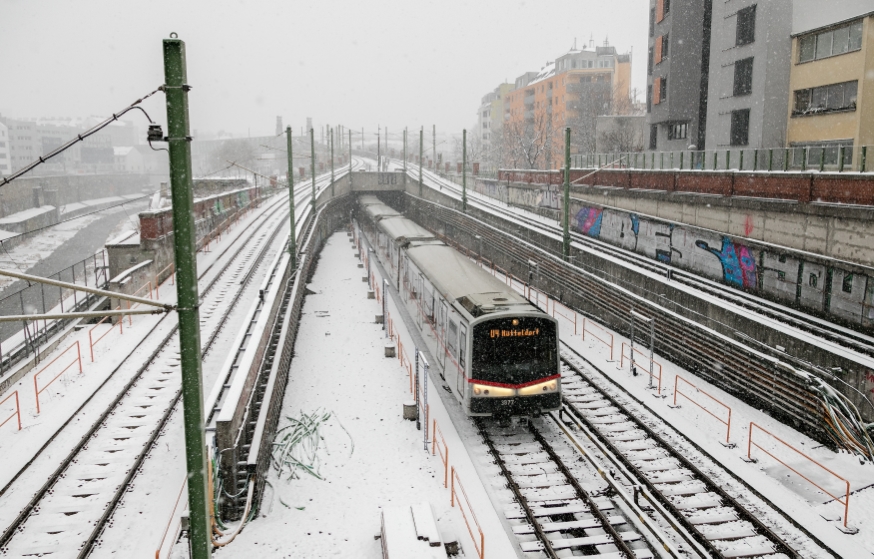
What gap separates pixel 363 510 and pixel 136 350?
10.7 m

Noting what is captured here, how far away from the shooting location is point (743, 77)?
34.0m

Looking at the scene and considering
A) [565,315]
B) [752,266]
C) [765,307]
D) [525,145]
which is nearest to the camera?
[765,307]

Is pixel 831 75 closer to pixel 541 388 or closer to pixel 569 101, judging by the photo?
pixel 541 388

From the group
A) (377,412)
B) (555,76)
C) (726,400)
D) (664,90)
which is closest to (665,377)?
(726,400)

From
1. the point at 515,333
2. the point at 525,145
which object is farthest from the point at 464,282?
the point at 525,145

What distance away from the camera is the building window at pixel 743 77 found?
3328 cm

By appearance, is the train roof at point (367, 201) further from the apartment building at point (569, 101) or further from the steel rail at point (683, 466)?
the steel rail at point (683, 466)

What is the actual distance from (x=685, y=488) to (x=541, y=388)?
3557 mm

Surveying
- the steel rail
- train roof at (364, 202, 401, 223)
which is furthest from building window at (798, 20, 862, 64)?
train roof at (364, 202, 401, 223)

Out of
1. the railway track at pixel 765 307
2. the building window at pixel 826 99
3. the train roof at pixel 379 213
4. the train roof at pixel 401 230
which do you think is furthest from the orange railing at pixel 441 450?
the building window at pixel 826 99

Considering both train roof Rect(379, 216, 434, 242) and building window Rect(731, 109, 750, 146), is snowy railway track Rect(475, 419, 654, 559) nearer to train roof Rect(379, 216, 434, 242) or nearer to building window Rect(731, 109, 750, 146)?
train roof Rect(379, 216, 434, 242)

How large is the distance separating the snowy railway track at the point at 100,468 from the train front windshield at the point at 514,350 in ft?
24.0

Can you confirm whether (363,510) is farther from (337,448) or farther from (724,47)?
(724,47)

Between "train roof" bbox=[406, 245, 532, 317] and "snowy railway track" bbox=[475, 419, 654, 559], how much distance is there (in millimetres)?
3156
